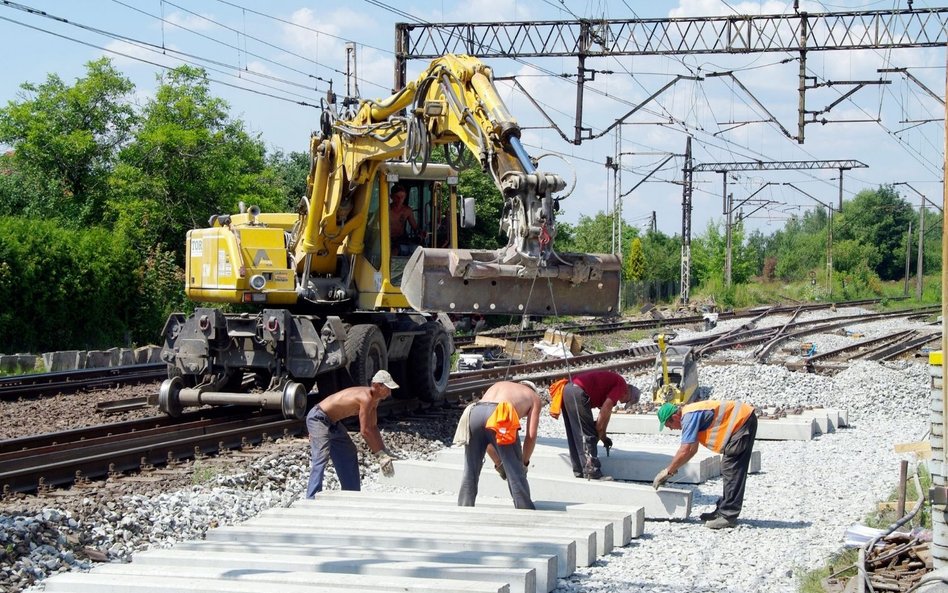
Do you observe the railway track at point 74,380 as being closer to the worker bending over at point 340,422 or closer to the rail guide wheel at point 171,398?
the rail guide wheel at point 171,398

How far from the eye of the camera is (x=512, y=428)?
8789 millimetres

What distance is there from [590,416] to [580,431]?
0.59ft

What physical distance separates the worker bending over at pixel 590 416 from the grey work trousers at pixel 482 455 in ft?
5.05

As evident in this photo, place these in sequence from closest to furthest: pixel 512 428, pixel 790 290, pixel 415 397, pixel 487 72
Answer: pixel 512 428
pixel 487 72
pixel 415 397
pixel 790 290

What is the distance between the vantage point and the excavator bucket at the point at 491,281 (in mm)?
10570

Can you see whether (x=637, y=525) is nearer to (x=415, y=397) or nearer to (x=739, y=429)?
(x=739, y=429)

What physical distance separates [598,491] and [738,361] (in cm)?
1371

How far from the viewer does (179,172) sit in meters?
33.3

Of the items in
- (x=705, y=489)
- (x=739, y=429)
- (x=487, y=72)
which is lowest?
(x=705, y=489)

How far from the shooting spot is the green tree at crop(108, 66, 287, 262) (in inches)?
1254

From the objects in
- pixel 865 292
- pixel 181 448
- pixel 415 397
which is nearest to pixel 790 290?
pixel 865 292

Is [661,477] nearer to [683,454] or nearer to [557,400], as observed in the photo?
[683,454]

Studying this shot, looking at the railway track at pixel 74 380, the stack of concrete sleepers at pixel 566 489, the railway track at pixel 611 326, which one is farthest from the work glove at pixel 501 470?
the railway track at pixel 611 326

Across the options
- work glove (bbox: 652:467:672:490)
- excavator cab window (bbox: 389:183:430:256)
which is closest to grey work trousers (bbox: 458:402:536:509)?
work glove (bbox: 652:467:672:490)
